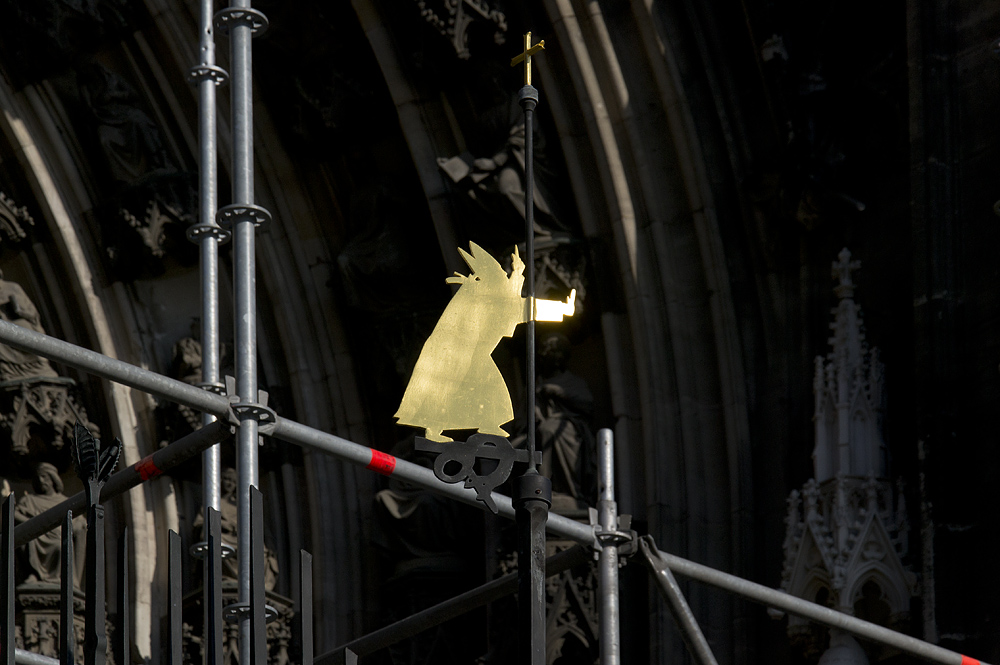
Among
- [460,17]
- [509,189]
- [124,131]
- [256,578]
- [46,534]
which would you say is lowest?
[256,578]

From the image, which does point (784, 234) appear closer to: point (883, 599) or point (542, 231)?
point (542, 231)

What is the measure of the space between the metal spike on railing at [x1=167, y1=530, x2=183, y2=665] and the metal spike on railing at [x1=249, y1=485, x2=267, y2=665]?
234 mm

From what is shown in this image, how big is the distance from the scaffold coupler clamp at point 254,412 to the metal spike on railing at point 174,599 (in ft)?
2.64

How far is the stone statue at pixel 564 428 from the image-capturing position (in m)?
10.5

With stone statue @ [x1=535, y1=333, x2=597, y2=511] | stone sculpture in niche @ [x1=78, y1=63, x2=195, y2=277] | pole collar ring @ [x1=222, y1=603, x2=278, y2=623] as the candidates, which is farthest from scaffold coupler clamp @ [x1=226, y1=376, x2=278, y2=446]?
stone sculpture in niche @ [x1=78, y1=63, x2=195, y2=277]

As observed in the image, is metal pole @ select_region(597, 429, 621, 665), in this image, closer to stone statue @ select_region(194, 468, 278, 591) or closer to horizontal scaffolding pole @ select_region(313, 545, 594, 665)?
horizontal scaffolding pole @ select_region(313, 545, 594, 665)

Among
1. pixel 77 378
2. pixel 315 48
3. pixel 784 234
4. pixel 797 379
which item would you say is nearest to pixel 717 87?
pixel 784 234

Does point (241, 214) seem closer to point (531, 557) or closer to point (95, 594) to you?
point (95, 594)

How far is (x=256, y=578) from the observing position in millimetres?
6461

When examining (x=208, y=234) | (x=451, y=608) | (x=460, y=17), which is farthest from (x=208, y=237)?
(x=460, y=17)

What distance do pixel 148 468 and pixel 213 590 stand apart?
3.25 ft

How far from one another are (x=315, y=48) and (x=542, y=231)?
76.7 inches

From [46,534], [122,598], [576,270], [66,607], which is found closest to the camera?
[122,598]

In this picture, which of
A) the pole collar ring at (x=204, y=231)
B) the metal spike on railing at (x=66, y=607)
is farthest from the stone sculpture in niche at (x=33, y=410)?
the metal spike on railing at (x=66, y=607)
